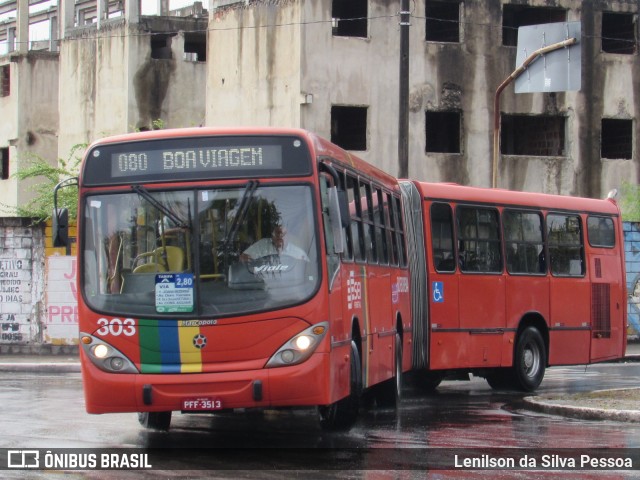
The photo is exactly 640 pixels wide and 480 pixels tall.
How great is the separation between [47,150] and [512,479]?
149 ft

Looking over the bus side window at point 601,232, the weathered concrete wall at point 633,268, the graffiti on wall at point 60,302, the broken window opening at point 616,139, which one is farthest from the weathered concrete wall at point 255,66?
the bus side window at point 601,232

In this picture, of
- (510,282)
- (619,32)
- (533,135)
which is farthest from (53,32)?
(510,282)

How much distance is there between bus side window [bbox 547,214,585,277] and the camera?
20297 millimetres

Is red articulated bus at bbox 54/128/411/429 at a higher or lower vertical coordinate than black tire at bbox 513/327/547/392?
higher

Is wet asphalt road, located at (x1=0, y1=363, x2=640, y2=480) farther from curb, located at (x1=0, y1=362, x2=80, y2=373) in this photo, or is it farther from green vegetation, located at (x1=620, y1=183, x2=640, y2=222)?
green vegetation, located at (x1=620, y1=183, x2=640, y2=222)

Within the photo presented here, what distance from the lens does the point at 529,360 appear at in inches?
777

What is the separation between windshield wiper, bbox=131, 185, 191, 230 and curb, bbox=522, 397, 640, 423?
5.43m

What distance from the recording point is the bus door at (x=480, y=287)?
18578mm

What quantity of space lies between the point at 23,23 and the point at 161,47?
26.1 feet

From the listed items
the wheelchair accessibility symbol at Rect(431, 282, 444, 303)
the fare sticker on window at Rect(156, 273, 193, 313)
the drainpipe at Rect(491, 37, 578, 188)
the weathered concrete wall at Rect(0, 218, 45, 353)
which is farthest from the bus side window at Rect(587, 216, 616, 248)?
the weathered concrete wall at Rect(0, 218, 45, 353)

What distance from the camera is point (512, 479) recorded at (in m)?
9.54

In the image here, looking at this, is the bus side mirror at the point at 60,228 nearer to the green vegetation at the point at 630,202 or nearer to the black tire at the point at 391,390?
the black tire at the point at 391,390

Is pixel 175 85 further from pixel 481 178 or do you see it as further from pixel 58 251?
pixel 58 251

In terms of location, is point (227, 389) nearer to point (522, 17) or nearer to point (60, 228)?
point (60, 228)
